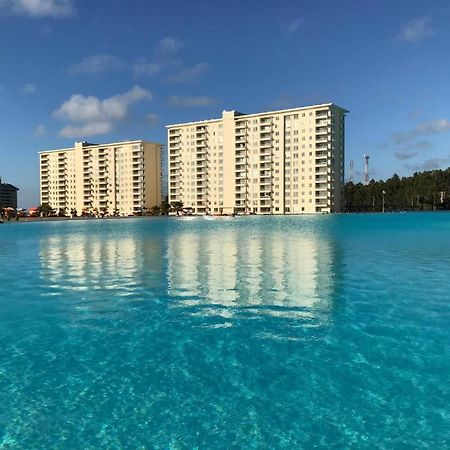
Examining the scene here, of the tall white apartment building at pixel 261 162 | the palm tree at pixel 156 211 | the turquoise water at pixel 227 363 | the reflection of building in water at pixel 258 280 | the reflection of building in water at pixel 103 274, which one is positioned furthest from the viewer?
the palm tree at pixel 156 211

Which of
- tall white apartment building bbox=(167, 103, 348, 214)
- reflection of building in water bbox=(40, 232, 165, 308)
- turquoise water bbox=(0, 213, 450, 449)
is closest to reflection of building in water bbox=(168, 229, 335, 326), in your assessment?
turquoise water bbox=(0, 213, 450, 449)

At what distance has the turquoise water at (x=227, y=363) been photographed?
7.97m

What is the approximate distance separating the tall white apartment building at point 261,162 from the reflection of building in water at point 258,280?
430 ft

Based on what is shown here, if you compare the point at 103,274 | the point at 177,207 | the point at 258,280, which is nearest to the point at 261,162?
the point at 177,207

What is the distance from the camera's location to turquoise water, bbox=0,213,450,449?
797cm

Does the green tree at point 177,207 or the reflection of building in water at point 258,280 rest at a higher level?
the green tree at point 177,207

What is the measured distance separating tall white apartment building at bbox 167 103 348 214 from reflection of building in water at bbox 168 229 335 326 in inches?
5156

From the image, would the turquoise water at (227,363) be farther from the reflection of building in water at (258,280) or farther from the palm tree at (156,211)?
the palm tree at (156,211)

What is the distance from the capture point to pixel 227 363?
11047 mm

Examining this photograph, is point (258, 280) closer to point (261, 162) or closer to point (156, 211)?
point (261, 162)

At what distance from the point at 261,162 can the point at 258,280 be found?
155 metres

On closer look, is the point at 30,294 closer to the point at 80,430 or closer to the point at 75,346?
the point at 75,346

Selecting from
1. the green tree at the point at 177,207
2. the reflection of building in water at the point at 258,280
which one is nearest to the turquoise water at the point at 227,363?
the reflection of building in water at the point at 258,280

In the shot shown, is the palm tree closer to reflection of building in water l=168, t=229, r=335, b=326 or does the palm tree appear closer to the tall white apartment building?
the tall white apartment building
